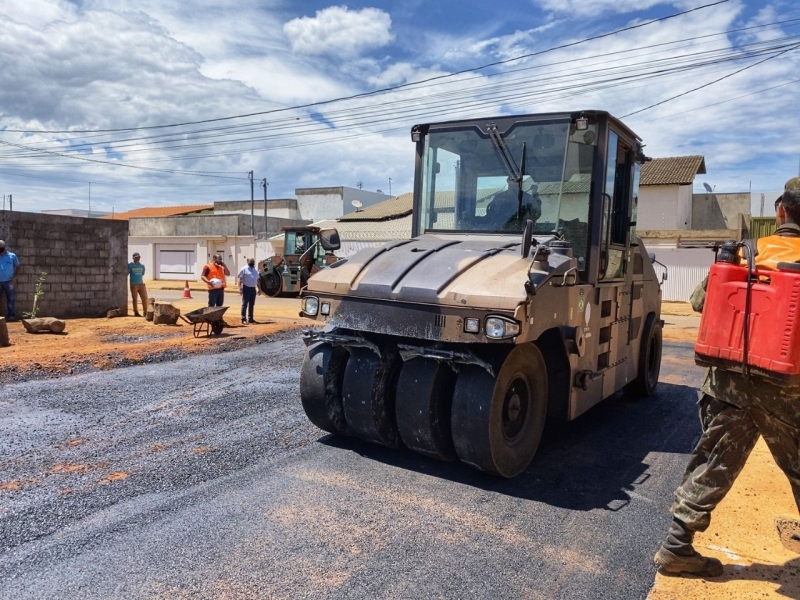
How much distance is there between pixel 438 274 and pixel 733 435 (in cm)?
205

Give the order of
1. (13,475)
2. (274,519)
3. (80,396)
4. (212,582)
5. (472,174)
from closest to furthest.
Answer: (212,582), (274,519), (13,475), (472,174), (80,396)

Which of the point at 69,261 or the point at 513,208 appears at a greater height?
the point at 513,208

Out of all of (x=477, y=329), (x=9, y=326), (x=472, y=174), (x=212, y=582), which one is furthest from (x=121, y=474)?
(x=9, y=326)

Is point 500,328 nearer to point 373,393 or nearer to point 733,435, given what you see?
point 373,393

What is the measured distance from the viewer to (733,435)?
10.3 ft

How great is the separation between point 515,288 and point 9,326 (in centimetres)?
1156

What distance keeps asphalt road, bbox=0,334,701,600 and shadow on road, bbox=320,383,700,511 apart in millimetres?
20

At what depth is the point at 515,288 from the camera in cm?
400

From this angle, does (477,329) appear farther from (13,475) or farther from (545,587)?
(13,475)

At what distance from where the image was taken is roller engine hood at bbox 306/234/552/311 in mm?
4066

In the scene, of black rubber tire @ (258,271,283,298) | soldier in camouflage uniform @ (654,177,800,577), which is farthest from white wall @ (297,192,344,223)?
soldier in camouflage uniform @ (654,177,800,577)

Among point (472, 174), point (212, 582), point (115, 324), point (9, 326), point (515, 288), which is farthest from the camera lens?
point (115, 324)

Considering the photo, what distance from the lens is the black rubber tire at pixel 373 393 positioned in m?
4.69

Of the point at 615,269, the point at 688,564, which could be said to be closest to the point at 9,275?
the point at 615,269
